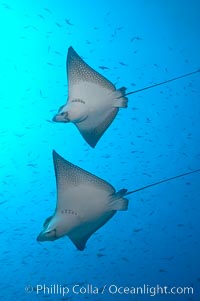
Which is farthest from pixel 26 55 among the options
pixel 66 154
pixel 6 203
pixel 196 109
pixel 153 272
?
pixel 153 272

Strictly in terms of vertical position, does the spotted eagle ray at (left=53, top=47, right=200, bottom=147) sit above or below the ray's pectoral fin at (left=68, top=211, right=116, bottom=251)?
above

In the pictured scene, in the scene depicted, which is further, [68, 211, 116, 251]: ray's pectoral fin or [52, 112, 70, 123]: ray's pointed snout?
[68, 211, 116, 251]: ray's pectoral fin

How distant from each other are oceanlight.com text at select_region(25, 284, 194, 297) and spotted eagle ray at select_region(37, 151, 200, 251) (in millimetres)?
334

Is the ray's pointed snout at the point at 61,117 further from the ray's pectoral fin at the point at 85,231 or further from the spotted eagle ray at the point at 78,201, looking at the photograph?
the ray's pectoral fin at the point at 85,231

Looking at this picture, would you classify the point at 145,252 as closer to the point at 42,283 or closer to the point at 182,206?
the point at 182,206

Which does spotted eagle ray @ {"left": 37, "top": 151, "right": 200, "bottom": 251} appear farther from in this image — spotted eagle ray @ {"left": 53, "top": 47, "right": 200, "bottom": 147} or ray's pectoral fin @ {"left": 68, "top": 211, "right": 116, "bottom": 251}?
spotted eagle ray @ {"left": 53, "top": 47, "right": 200, "bottom": 147}

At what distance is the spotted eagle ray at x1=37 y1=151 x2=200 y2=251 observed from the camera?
1635 mm

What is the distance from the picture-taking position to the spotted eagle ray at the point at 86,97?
5.09 feet

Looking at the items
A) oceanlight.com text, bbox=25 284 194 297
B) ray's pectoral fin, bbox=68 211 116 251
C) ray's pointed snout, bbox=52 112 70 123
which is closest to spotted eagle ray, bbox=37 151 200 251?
ray's pectoral fin, bbox=68 211 116 251

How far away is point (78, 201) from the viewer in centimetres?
168

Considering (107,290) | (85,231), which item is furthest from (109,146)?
(107,290)

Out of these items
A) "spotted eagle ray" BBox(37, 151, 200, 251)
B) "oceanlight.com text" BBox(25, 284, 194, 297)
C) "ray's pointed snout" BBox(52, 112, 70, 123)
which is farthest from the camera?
"oceanlight.com text" BBox(25, 284, 194, 297)

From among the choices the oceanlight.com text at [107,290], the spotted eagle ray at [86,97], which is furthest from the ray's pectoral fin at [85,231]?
the spotted eagle ray at [86,97]

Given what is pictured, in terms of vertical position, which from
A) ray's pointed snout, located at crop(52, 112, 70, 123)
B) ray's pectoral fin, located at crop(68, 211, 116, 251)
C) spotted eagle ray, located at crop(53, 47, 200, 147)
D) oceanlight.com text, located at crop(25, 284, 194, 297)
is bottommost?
oceanlight.com text, located at crop(25, 284, 194, 297)
